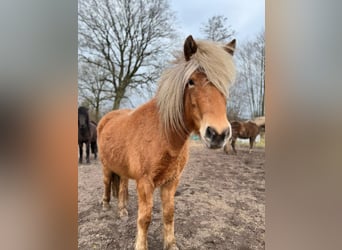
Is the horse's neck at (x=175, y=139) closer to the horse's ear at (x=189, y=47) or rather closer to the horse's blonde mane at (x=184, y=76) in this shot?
the horse's blonde mane at (x=184, y=76)

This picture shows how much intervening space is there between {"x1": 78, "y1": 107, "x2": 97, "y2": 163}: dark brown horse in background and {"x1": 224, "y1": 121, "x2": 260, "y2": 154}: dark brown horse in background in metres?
0.48

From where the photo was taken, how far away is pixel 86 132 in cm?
109

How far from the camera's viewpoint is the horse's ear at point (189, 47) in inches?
42.1

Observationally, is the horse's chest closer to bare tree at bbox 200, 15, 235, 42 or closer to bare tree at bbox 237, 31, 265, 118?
bare tree at bbox 237, 31, 265, 118

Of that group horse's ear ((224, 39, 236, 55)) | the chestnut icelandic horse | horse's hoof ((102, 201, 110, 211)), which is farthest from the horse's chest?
horse's ear ((224, 39, 236, 55))

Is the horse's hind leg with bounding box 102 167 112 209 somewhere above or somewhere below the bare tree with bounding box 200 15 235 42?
below

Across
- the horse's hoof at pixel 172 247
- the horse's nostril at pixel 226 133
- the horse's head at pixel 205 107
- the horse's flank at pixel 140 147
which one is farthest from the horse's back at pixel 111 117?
the horse's hoof at pixel 172 247

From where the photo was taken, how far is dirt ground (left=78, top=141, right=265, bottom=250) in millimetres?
1085

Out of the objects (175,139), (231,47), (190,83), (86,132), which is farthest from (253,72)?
(86,132)

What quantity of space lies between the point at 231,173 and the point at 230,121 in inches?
8.0
